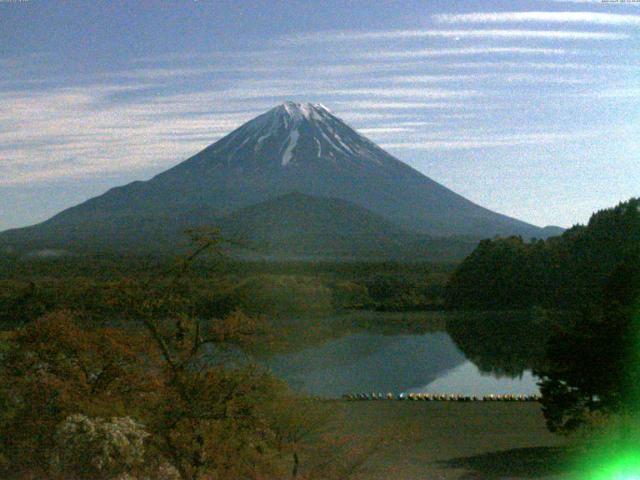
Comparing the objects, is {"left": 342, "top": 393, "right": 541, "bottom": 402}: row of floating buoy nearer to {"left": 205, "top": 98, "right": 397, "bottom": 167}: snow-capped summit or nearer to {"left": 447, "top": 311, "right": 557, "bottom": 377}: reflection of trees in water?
{"left": 447, "top": 311, "right": 557, "bottom": 377}: reflection of trees in water

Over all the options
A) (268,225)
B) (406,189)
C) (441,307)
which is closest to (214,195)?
(268,225)

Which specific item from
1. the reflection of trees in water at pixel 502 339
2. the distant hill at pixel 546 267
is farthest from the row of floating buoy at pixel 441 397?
the distant hill at pixel 546 267

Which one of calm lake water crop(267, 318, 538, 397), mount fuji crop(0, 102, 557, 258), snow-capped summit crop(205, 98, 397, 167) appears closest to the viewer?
calm lake water crop(267, 318, 538, 397)

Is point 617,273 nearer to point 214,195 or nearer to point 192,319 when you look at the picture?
point 192,319

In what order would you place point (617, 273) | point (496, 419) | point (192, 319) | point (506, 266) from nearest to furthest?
point (192, 319), point (617, 273), point (496, 419), point (506, 266)

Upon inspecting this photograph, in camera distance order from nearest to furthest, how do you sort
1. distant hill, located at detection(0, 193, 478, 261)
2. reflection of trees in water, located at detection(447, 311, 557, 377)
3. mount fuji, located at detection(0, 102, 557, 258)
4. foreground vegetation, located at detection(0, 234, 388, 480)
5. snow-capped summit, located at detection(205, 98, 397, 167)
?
foreground vegetation, located at detection(0, 234, 388, 480), reflection of trees in water, located at detection(447, 311, 557, 377), distant hill, located at detection(0, 193, 478, 261), mount fuji, located at detection(0, 102, 557, 258), snow-capped summit, located at detection(205, 98, 397, 167)

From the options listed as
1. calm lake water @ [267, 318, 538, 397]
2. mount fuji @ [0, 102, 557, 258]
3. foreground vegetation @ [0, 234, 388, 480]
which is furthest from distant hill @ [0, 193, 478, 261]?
foreground vegetation @ [0, 234, 388, 480]
